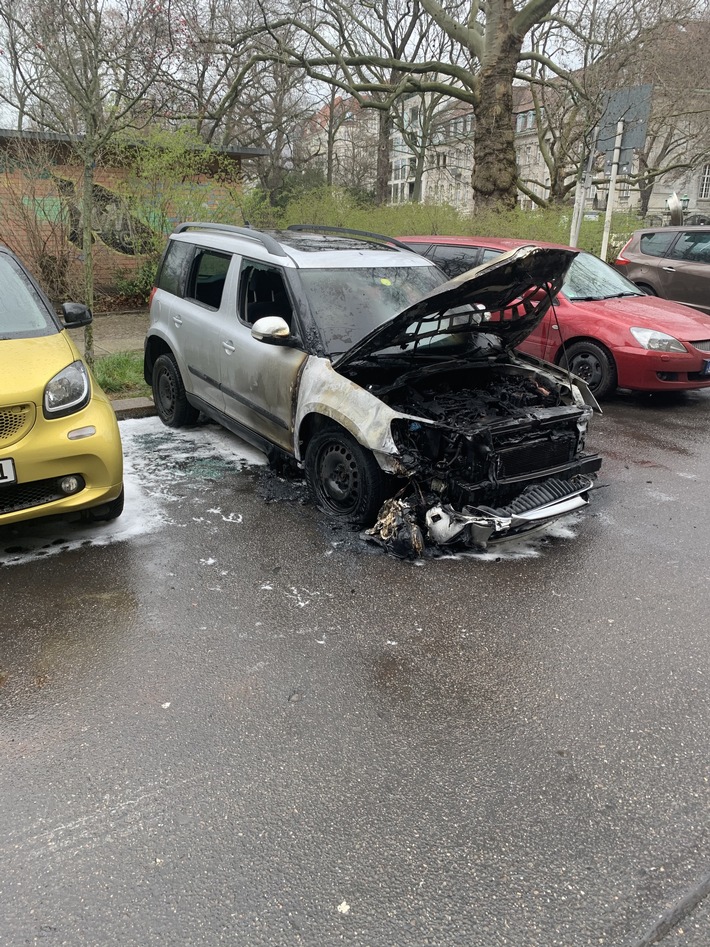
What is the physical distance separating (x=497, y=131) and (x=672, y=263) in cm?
434

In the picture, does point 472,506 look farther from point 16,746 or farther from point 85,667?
point 16,746

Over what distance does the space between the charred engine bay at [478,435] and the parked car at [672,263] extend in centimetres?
710

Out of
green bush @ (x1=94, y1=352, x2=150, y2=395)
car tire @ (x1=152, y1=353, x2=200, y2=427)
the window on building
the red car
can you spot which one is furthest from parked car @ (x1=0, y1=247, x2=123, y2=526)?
the window on building

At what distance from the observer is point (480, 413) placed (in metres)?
4.36

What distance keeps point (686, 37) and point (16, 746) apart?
2348 centimetres

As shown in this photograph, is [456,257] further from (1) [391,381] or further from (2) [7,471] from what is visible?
(2) [7,471]

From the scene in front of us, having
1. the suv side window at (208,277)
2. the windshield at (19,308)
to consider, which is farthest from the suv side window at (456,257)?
the windshield at (19,308)

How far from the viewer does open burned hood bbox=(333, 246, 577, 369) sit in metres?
3.96

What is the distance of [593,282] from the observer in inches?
326

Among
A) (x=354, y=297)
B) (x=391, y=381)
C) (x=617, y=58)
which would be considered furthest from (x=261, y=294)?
(x=617, y=58)

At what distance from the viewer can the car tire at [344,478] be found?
4.27 metres

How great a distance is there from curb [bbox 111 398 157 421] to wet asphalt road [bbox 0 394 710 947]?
285cm

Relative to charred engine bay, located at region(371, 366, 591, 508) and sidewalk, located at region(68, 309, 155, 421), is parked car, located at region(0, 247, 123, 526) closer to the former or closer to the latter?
charred engine bay, located at region(371, 366, 591, 508)

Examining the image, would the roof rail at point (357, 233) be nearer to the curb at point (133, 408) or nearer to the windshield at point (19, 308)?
the curb at point (133, 408)
